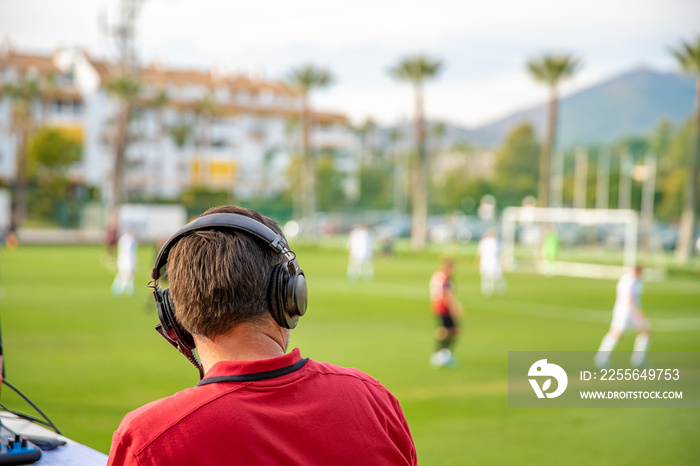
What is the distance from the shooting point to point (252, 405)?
165cm

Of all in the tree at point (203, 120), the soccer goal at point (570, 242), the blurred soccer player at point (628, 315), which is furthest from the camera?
the tree at point (203, 120)

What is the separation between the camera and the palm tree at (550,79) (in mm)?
49906

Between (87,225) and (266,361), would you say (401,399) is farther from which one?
Answer: (87,225)

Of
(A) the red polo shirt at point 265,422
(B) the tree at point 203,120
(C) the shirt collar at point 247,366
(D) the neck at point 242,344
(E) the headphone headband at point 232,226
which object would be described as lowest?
(A) the red polo shirt at point 265,422

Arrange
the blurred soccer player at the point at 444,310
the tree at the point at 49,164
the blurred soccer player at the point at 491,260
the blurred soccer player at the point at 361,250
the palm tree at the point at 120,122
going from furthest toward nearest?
1. the tree at the point at 49,164
2. the palm tree at the point at 120,122
3. the blurred soccer player at the point at 361,250
4. the blurred soccer player at the point at 491,260
5. the blurred soccer player at the point at 444,310


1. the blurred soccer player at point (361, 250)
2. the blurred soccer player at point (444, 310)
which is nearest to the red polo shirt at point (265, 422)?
the blurred soccer player at point (444, 310)

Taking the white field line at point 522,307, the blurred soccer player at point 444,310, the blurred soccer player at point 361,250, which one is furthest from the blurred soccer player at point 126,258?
the blurred soccer player at point 444,310

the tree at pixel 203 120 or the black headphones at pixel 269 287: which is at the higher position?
the tree at pixel 203 120

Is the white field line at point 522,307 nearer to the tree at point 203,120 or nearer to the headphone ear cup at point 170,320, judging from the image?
the headphone ear cup at point 170,320

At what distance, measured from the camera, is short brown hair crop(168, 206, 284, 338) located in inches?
67.9

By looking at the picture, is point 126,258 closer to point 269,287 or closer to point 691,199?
point 269,287

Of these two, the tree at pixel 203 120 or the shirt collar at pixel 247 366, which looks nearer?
the shirt collar at pixel 247 366

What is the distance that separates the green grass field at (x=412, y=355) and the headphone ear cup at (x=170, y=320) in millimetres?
5454

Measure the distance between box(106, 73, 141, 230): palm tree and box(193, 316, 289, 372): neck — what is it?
169 ft
